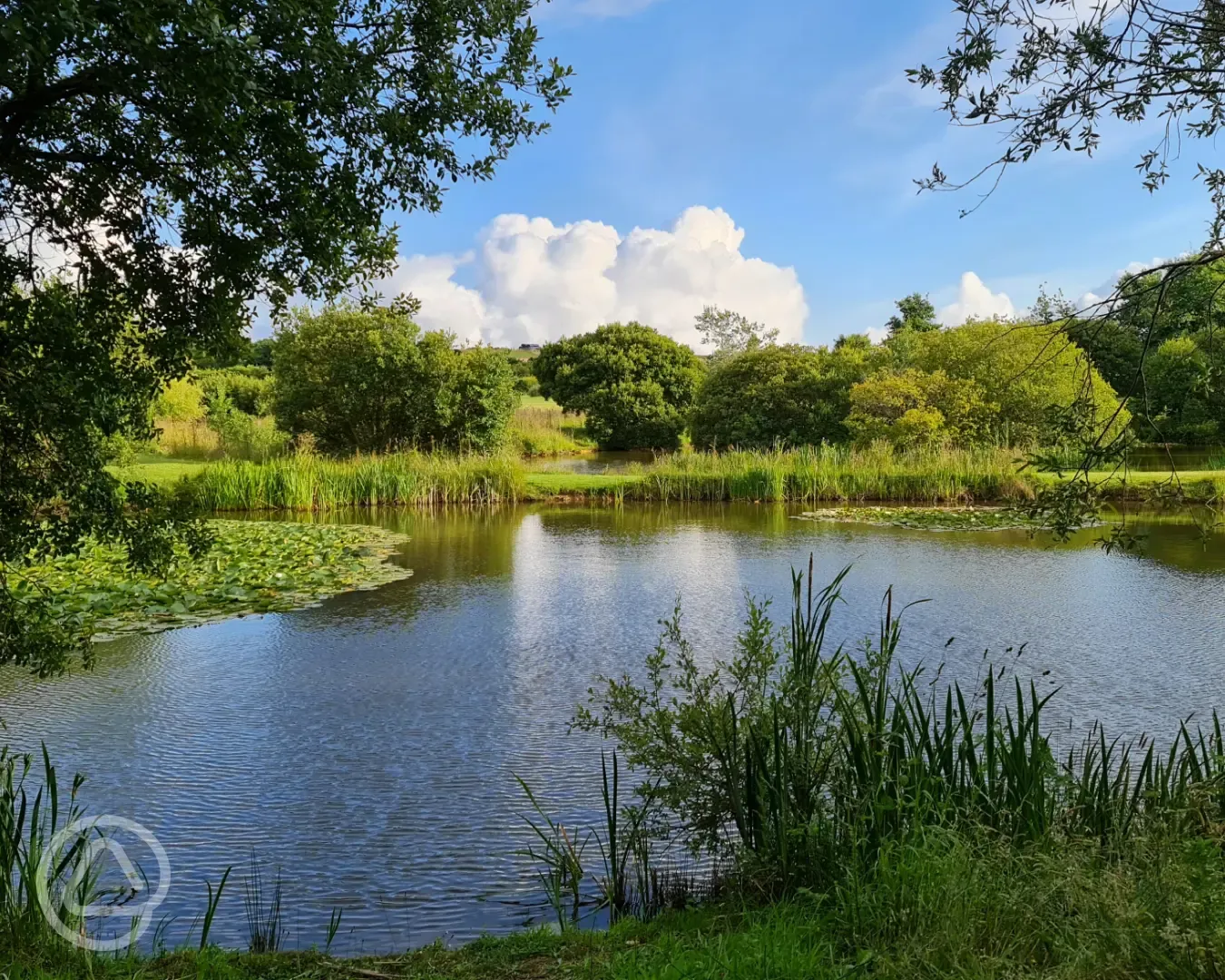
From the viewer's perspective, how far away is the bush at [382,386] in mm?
22719

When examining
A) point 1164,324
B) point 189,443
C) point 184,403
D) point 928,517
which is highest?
point 184,403

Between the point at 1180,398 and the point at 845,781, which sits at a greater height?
the point at 1180,398

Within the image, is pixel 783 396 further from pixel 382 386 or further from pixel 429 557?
pixel 429 557

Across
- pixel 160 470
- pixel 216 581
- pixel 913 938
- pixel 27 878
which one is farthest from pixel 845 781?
pixel 160 470

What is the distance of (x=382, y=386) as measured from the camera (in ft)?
75.3

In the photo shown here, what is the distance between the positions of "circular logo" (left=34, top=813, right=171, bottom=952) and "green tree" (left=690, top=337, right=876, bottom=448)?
2303 centimetres

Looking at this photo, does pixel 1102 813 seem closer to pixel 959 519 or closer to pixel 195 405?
pixel 959 519

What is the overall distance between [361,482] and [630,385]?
1725 centimetres

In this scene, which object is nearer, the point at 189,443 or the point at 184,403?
the point at 189,443

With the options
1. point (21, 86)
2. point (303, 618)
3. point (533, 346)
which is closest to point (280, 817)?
point (21, 86)

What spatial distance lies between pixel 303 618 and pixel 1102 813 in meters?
7.03

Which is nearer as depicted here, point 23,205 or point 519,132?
point 23,205

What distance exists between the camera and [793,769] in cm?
353

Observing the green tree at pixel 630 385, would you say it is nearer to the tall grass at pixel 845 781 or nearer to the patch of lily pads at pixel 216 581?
the patch of lily pads at pixel 216 581
